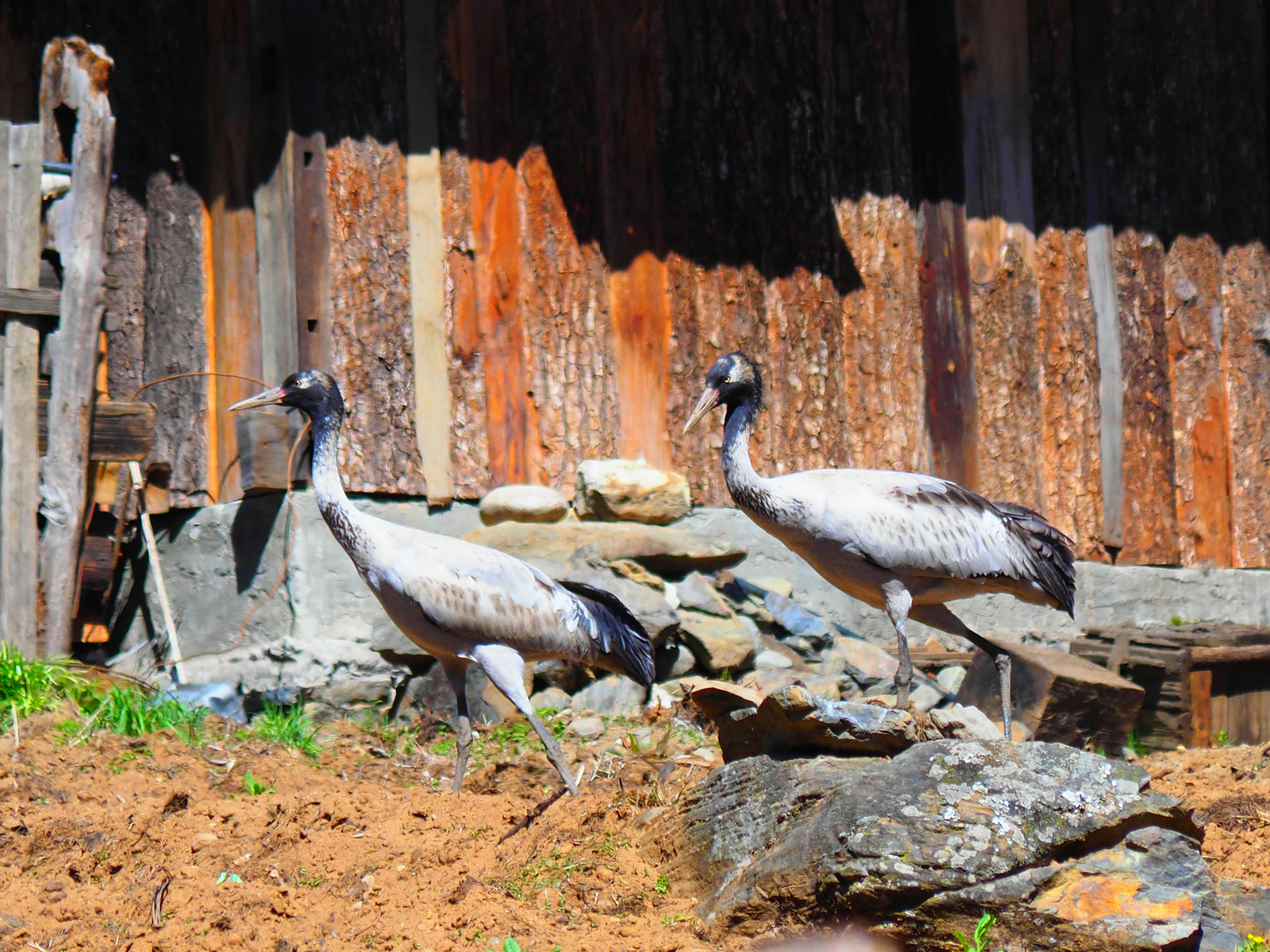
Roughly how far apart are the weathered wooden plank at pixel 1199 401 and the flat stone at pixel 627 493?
334 centimetres

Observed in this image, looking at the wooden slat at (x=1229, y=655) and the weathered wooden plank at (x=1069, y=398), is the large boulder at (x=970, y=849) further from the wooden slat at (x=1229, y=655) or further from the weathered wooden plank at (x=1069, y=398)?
the weathered wooden plank at (x=1069, y=398)

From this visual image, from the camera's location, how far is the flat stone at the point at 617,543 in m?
7.09

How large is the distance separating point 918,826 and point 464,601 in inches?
92.0

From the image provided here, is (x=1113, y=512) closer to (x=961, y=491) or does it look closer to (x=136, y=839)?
(x=961, y=491)

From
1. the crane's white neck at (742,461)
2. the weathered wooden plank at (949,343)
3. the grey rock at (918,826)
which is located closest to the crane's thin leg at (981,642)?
the crane's white neck at (742,461)

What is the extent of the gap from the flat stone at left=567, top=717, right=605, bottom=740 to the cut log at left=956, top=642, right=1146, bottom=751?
1701mm

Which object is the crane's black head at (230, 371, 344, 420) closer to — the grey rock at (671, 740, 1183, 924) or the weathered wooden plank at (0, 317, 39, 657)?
the weathered wooden plank at (0, 317, 39, 657)

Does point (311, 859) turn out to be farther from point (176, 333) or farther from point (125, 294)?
point (125, 294)

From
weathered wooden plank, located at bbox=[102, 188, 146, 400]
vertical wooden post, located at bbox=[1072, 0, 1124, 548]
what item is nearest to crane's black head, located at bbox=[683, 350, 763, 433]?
weathered wooden plank, located at bbox=[102, 188, 146, 400]

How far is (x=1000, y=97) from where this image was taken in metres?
8.65

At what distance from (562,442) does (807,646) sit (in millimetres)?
1658

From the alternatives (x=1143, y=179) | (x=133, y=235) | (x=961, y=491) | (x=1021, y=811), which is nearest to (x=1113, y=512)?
(x=1143, y=179)

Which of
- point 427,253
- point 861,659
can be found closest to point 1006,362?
point 861,659

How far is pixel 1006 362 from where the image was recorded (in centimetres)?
849
